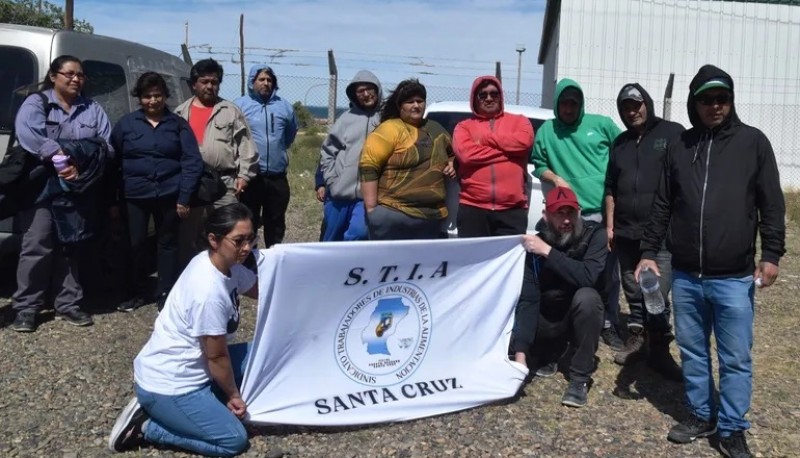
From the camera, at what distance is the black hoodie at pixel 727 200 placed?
144 inches

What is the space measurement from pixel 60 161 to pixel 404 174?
2.23 meters

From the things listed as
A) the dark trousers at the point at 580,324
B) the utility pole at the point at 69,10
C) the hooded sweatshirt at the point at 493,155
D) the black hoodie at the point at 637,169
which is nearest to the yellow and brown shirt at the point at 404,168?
the hooded sweatshirt at the point at 493,155

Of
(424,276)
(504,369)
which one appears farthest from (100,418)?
(504,369)

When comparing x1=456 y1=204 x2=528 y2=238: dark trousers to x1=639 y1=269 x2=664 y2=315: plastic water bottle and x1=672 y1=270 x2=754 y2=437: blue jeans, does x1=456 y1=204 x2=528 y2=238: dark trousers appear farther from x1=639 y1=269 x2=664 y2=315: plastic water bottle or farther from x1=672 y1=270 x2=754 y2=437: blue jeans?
x1=672 y1=270 x2=754 y2=437: blue jeans

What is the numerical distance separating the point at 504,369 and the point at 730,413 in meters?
1.21

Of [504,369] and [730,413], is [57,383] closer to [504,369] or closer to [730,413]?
[504,369]

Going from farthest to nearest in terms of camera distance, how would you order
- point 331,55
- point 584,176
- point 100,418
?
point 331,55 → point 584,176 → point 100,418

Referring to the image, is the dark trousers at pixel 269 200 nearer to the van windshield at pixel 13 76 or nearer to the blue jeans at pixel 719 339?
the van windshield at pixel 13 76

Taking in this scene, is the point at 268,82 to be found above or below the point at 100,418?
above

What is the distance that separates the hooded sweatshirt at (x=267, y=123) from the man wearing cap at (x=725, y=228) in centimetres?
317

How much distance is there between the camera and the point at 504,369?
442cm

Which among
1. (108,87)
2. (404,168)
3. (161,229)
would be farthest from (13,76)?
(404,168)

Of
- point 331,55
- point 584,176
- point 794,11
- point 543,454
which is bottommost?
point 543,454

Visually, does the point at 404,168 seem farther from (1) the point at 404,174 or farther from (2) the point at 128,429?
(2) the point at 128,429
